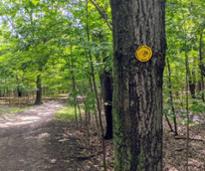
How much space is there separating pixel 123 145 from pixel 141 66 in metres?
0.51

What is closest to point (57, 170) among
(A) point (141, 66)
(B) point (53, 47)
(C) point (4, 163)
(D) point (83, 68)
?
(C) point (4, 163)

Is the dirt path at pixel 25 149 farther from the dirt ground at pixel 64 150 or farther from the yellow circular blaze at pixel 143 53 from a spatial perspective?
the yellow circular blaze at pixel 143 53

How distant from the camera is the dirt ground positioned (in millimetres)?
5090

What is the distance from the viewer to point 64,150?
6000 mm

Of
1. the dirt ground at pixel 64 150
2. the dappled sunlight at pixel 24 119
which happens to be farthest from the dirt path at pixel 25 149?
the dappled sunlight at pixel 24 119

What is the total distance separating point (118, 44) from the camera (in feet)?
5.58

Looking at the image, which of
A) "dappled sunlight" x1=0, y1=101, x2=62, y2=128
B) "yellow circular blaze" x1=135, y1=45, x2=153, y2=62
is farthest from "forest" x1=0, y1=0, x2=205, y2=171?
"dappled sunlight" x1=0, y1=101, x2=62, y2=128

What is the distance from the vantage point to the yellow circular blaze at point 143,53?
1645 millimetres

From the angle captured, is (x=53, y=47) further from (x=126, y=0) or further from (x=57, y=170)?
(x=126, y=0)

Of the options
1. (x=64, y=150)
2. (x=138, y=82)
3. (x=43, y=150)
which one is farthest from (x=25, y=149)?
(x=138, y=82)

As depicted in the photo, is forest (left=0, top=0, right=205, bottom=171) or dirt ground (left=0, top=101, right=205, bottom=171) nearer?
forest (left=0, top=0, right=205, bottom=171)

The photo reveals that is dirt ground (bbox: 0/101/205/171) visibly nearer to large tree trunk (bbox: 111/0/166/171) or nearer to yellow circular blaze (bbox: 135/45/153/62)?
large tree trunk (bbox: 111/0/166/171)

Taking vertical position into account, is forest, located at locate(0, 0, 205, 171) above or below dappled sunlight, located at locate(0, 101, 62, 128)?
above

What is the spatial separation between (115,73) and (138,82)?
0.17m
